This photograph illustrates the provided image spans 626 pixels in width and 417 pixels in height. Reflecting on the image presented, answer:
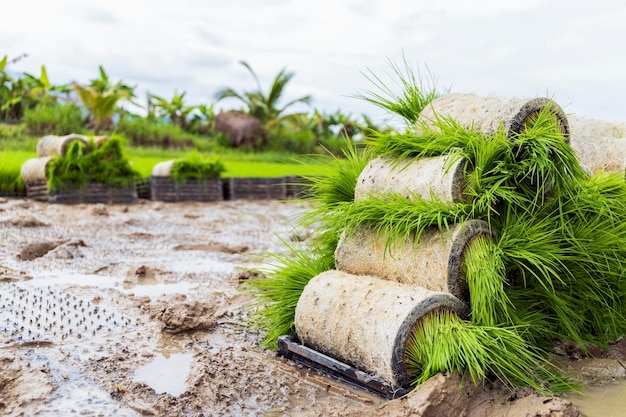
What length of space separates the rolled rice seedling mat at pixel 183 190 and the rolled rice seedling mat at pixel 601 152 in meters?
10.2

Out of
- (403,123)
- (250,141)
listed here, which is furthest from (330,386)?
(250,141)

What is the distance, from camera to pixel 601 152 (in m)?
5.36

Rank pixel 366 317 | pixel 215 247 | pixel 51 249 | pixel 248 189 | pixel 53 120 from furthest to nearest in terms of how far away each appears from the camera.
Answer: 1. pixel 53 120
2. pixel 248 189
3. pixel 215 247
4. pixel 51 249
5. pixel 366 317

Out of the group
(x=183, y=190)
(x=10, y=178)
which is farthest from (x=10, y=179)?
(x=183, y=190)

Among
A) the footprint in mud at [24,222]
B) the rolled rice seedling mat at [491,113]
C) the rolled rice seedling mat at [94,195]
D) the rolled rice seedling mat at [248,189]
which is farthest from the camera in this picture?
the rolled rice seedling mat at [248,189]

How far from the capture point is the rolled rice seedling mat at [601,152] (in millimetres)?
5236

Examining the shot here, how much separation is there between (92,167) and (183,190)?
83.9 inches

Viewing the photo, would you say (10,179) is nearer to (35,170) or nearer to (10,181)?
(10,181)

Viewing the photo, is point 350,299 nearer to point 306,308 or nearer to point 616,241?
point 306,308

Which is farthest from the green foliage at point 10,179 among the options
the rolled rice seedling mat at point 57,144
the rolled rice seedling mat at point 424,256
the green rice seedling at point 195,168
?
the rolled rice seedling mat at point 424,256

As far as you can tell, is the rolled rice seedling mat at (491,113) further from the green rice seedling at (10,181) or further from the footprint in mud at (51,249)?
the green rice seedling at (10,181)

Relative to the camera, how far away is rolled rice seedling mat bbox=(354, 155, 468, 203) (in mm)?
3652

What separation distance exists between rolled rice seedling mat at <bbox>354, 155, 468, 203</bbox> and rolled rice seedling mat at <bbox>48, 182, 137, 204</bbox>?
9.78 meters

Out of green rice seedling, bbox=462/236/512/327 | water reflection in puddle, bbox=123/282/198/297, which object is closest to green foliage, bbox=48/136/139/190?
water reflection in puddle, bbox=123/282/198/297
